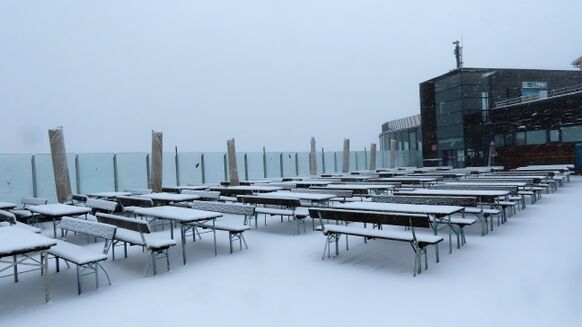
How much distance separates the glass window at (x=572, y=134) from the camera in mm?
21859

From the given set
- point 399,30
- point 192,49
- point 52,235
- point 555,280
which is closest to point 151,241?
point 52,235

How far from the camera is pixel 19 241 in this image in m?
4.62

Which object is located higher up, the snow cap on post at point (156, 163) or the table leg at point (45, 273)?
the snow cap on post at point (156, 163)

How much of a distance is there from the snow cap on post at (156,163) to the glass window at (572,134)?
22.5m

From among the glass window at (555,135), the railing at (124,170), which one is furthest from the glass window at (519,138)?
the railing at (124,170)

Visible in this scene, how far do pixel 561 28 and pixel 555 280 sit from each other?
806 inches

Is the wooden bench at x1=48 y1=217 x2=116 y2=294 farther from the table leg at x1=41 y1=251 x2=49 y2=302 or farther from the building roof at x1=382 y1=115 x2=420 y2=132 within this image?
the building roof at x1=382 y1=115 x2=420 y2=132

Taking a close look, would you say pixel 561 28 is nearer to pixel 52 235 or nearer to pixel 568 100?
pixel 568 100

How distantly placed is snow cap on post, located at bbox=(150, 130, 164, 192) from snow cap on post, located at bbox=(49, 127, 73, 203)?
2.35 m

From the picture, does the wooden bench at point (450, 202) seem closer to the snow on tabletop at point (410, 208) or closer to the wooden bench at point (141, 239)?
the snow on tabletop at point (410, 208)

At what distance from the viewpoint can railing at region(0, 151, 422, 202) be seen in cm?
1183

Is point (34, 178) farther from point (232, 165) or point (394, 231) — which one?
point (394, 231)

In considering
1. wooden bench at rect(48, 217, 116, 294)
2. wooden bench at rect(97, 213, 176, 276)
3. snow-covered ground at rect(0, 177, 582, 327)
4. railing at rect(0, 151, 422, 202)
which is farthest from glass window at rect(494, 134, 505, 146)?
wooden bench at rect(48, 217, 116, 294)

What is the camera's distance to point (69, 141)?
1473cm
